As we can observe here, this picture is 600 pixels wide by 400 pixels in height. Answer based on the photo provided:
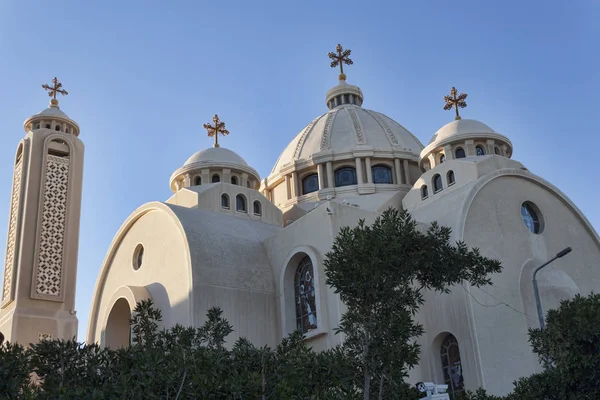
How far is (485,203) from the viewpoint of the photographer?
774 inches

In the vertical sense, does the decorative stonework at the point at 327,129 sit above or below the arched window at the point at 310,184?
above

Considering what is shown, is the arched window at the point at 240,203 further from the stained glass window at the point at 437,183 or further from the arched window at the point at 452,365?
the arched window at the point at 452,365

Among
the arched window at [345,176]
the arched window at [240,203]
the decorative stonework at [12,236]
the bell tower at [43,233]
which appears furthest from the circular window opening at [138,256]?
the arched window at [345,176]

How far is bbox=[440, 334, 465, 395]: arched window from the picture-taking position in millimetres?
18031

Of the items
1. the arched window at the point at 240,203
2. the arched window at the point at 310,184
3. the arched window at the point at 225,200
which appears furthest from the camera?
the arched window at the point at 310,184

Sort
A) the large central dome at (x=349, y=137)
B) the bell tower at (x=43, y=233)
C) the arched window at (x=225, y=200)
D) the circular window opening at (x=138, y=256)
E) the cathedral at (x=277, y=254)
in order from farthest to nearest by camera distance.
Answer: the large central dome at (x=349, y=137), the arched window at (x=225, y=200), the circular window opening at (x=138, y=256), the bell tower at (x=43, y=233), the cathedral at (x=277, y=254)

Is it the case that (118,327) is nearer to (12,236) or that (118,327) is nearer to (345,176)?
(12,236)

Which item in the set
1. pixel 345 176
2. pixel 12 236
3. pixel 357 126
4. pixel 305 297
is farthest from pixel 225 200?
pixel 357 126

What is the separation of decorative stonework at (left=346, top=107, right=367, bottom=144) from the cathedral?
278 centimetres

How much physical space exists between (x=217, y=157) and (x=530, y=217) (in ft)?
34.8

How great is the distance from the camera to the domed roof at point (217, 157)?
25.7 m

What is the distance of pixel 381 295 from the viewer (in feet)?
36.6

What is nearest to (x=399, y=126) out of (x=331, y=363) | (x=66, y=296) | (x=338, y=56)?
(x=338, y=56)

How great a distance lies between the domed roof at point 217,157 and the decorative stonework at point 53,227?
16.4ft
